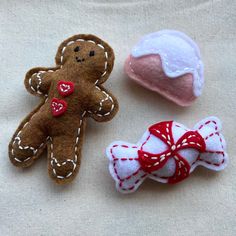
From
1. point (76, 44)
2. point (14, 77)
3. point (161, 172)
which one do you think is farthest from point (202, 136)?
point (14, 77)

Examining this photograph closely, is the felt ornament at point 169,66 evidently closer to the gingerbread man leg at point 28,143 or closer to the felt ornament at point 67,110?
the felt ornament at point 67,110

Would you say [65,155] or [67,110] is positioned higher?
[67,110]

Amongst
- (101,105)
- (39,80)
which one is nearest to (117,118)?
(101,105)

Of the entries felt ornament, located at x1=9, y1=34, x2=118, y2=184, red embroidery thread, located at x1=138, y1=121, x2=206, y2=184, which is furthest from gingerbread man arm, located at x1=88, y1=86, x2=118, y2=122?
red embroidery thread, located at x1=138, y1=121, x2=206, y2=184

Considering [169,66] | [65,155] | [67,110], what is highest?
[169,66]

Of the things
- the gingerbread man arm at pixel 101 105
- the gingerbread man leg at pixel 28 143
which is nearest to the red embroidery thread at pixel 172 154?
the gingerbread man arm at pixel 101 105

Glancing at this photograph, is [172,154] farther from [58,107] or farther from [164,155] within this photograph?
[58,107]

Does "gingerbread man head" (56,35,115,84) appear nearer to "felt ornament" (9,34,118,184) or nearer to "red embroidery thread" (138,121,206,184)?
"felt ornament" (9,34,118,184)
